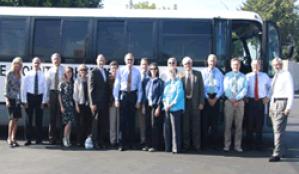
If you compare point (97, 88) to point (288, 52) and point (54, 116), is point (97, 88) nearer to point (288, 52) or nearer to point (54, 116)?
point (54, 116)

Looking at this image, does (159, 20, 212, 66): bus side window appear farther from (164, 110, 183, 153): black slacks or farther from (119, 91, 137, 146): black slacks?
(164, 110, 183, 153): black slacks

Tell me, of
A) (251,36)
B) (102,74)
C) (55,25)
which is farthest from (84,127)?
(251,36)

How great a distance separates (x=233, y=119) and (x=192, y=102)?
1.06 metres

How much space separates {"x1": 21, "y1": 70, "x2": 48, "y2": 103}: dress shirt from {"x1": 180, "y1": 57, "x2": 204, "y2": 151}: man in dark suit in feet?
10.7

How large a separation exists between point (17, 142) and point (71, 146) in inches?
57.9

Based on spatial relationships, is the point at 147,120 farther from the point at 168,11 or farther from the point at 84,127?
the point at 168,11

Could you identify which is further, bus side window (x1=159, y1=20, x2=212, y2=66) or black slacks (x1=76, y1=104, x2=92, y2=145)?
bus side window (x1=159, y1=20, x2=212, y2=66)

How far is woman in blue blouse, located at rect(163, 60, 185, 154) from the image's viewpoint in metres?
11.8

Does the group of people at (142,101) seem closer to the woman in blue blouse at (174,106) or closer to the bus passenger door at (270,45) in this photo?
the woman in blue blouse at (174,106)

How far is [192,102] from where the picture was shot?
1204 centimetres

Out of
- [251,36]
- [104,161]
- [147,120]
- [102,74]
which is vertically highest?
[251,36]

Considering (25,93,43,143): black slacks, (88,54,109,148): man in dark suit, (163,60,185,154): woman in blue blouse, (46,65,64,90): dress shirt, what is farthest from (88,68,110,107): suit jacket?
(163,60,185,154): woman in blue blouse

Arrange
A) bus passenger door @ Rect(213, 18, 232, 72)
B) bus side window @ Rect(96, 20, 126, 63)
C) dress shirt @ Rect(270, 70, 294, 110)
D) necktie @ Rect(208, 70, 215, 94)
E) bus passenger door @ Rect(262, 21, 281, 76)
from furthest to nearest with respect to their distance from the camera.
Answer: bus side window @ Rect(96, 20, 126, 63) < bus passenger door @ Rect(262, 21, 281, 76) < bus passenger door @ Rect(213, 18, 232, 72) < necktie @ Rect(208, 70, 215, 94) < dress shirt @ Rect(270, 70, 294, 110)

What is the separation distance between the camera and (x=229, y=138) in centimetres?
1225
